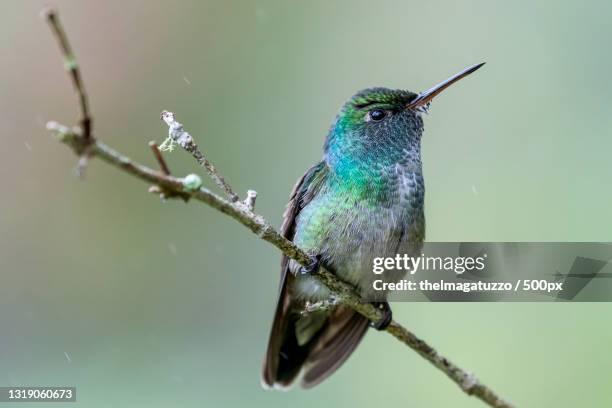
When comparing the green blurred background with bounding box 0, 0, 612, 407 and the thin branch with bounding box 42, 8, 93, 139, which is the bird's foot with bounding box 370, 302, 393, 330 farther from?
the thin branch with bounding box 42, 8, 93, 139

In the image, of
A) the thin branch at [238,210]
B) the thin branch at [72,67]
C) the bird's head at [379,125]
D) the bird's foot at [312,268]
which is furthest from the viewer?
the bird's head at [379,125]

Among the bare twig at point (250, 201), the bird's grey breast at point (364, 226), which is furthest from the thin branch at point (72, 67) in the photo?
the bird's grey breast at point (364, 226)

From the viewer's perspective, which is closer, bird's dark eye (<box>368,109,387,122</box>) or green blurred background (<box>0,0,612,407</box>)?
bird's dark eye (<box>368,109,387,122</box>)

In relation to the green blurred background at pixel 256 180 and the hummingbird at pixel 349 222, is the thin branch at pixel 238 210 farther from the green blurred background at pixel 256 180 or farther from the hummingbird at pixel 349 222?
the green blurred background at pixel 256 180

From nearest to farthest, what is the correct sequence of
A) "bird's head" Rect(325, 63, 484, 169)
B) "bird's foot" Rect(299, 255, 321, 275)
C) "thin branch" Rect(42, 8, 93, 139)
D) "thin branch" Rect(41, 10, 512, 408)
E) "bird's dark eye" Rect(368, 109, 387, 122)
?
"thin branch" Rect(42, 8, 93, 139) < "thin branch" Rect(41, 10, 512, 408) < "bird's foot" Rect(299, 255, 321, 275) < "bird's head" Rect(325, 63, 484, 169) < "bird's dark eye" Rect(368, 109, 387, 122)

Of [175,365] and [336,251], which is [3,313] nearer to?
[175,365]

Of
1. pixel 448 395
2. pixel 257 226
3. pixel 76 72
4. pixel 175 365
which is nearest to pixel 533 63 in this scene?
pixel 448 395

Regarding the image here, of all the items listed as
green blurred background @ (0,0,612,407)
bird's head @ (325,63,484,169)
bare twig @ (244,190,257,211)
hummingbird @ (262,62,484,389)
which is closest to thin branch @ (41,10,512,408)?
bare twig @ (244,190,257,211)
